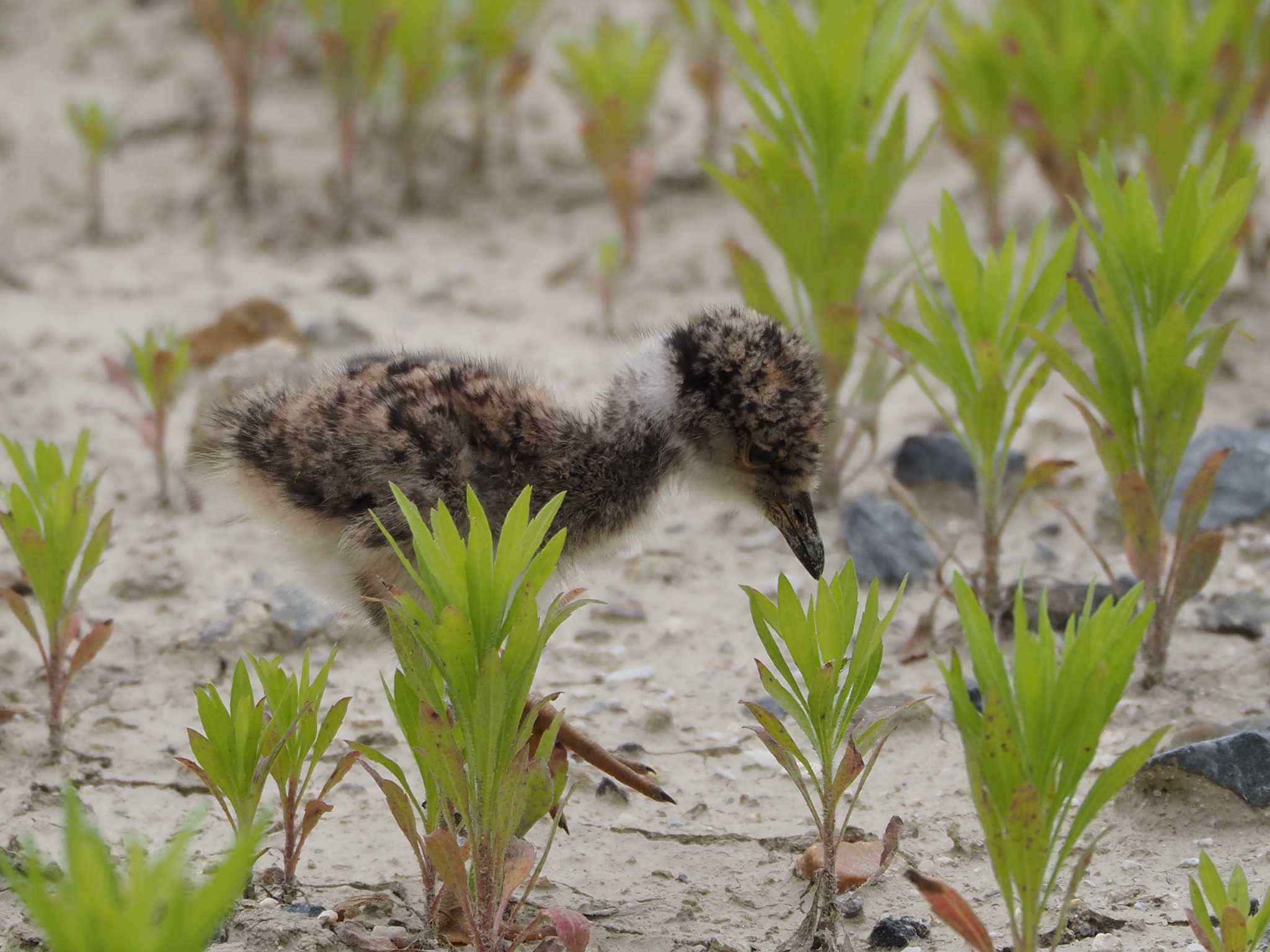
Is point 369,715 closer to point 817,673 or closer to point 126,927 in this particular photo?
point 817,673

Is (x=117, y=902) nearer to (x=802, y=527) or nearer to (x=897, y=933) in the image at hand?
(x=897, y=933)

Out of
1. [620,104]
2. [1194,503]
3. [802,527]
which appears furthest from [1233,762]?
[620,104]

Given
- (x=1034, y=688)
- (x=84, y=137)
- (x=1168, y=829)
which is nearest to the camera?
(x=1034, y=688)

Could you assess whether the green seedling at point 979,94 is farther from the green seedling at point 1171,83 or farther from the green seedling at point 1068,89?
the green seedling at point 1171,83

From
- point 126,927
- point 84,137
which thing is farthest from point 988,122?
point 126,927

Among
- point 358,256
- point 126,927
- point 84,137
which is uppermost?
point 84,137
